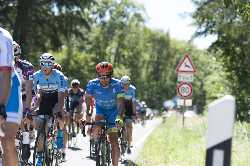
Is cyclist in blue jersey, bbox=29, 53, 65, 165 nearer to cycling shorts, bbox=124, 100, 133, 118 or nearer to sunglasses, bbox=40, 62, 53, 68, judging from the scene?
sunglasses, bbox=40, 62, 53, 68

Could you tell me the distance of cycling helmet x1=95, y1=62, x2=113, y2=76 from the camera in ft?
32.5

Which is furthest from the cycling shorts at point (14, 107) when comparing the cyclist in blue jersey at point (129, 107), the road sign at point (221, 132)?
the cyclist in blue jersey at point (129, 107)

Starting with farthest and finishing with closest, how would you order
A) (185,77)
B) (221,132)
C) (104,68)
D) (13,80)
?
1. (185,77)
2. (104,68)
3. (13,80)
4. (221,132)

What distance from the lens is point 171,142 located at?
1906 cm

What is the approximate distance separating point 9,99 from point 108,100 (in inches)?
149

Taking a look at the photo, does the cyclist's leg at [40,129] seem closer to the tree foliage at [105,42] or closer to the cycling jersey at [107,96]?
the cycling jersey at [107,96]

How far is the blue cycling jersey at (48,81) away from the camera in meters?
11.1

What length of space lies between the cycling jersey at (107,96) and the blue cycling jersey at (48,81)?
0.83 meters

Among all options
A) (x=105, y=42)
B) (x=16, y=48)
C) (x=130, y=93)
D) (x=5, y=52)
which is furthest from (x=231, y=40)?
(x=105, y=42)

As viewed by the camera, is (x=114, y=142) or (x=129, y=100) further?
(x=129, y=100)

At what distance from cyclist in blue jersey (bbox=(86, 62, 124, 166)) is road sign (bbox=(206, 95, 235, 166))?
5.59 metres

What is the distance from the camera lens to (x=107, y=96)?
10.4 meters

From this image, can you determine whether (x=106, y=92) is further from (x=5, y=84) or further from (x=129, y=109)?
(x=129, y=109)

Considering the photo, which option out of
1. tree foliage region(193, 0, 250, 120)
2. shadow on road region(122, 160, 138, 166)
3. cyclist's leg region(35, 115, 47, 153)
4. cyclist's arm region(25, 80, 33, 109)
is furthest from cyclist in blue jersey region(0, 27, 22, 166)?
tree foliage region(193, 0, 250, 120)
